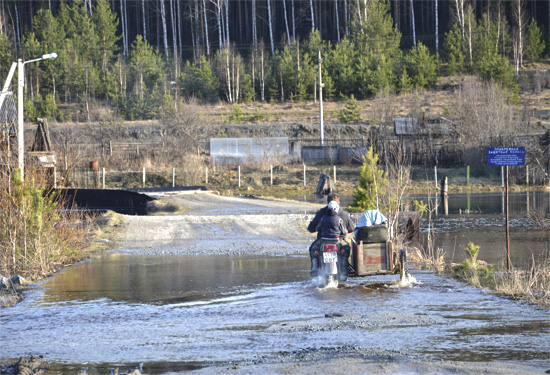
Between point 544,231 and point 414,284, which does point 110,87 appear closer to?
point 544,231

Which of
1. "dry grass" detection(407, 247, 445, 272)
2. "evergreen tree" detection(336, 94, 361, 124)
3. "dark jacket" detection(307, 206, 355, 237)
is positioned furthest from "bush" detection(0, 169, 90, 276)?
"evergreen tree" detection(336, 94, 361, 124)

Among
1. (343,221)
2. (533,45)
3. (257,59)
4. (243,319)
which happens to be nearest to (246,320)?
(243,319)

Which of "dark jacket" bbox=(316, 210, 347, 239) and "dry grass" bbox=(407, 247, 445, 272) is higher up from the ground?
"dark jacket" bbox=(316, 210, 347, 239)

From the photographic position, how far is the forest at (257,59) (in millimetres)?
78062

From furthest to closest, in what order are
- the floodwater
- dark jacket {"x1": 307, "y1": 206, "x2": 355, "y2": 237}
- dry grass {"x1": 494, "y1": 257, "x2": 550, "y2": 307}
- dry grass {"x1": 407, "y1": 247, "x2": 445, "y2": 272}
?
dry grass {"x1": 407, "y1": 247, "x2": 445, "y2": 272} < dark jacket {"x1": 307, "y1": 206, "x2": 355, "y2": 237} < dry grass {"x1": 494, "y1": 257, "x2": 550, "y2": 307} < the floodwater

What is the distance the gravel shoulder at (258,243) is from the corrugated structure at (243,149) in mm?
24922

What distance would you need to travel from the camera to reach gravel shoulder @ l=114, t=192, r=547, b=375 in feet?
24.0

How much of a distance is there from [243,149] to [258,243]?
130ft

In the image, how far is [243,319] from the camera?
33.7 feet

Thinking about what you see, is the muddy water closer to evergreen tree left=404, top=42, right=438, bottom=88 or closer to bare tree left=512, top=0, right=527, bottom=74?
evergreen tree left=404, top=42, right=438, bottom=88

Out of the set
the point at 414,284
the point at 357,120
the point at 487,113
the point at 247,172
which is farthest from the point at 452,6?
the point at 414,284

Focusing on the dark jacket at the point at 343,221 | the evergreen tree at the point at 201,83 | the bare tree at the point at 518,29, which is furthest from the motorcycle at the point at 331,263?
the bare tree at the point at 518,29

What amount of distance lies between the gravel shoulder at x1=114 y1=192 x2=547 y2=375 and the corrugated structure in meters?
24.9

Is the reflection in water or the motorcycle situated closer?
the motorcycle
